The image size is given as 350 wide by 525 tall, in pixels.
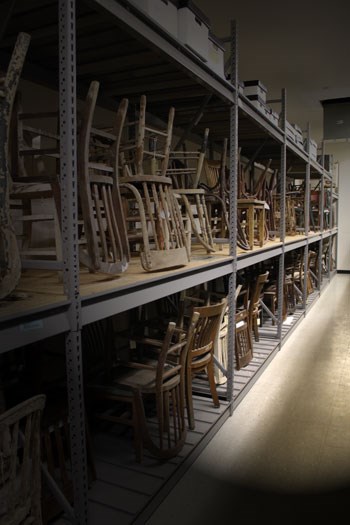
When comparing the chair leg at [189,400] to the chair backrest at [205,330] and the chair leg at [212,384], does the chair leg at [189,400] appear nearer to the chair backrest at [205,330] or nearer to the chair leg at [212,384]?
the chair backrest at [205,330]

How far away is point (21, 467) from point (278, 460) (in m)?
1.80

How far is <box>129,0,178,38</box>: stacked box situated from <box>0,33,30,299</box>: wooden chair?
1.95ft

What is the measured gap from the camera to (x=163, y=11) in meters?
2.03

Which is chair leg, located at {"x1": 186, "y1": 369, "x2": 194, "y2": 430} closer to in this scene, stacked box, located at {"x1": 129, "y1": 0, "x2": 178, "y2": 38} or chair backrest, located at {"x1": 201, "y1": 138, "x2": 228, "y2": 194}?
chair backrest, located at {"x1": 201, "y1": 138, "x2": 228, "y2": 194}

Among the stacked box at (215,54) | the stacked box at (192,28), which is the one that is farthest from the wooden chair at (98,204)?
the stacked box at (215,54)

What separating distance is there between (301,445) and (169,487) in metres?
0.99

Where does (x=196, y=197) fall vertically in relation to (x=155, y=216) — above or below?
above

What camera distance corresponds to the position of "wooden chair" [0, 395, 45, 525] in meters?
1.20

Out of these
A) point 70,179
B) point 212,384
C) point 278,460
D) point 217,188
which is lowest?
point 278,460

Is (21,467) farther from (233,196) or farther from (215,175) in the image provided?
(215,175)

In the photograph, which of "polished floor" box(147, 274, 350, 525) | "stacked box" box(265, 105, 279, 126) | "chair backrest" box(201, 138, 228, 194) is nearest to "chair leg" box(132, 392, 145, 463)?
"polished floor" box(147, 274, 350, 525)

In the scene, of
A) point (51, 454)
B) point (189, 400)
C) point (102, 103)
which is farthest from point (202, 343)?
point (102, 103)

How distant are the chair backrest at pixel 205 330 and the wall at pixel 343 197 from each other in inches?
377

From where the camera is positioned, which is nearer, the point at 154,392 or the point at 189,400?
the point at 154,392
